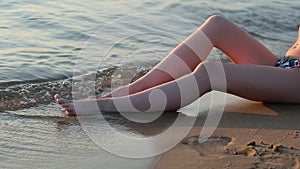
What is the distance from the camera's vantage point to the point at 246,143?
2.43 m

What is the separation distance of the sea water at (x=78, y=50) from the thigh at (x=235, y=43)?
0.77 m

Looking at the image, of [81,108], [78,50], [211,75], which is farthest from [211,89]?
[78,50]

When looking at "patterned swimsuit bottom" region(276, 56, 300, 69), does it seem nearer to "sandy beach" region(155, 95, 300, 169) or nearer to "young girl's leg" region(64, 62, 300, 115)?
"young girl's leg" region(64, 62, 300, 115)

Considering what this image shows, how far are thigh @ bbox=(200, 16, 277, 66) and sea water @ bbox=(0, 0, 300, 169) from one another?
2.51ft

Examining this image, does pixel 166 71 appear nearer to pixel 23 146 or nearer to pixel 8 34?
pixel 23 146

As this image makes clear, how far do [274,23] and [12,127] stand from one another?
4024 mm

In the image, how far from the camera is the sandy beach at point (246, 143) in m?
2.20

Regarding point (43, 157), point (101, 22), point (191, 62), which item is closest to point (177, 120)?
point (191, 62)

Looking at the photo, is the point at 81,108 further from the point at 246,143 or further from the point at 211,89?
the point at 246,143

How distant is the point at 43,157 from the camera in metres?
2.28

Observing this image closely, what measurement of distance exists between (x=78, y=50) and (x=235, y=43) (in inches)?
62.9

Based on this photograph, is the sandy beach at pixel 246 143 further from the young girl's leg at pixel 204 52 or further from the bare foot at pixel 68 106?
the bare foot at pixel 68 106

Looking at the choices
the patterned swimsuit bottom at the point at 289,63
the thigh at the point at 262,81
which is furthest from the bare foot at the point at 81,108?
the patterned swimsuit bottom at the point at 289,63

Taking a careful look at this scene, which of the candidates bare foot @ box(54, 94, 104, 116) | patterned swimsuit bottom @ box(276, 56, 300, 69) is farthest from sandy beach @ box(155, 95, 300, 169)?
bare foot @ box(54, 94, 104, 116)
